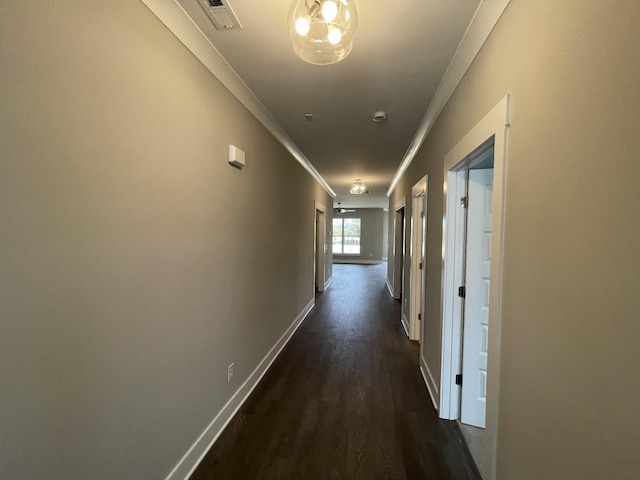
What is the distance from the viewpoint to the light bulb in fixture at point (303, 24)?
3.96 ft

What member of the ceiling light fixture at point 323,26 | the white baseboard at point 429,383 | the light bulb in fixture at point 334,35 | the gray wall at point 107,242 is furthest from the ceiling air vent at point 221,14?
the white baseboard at point 429,383

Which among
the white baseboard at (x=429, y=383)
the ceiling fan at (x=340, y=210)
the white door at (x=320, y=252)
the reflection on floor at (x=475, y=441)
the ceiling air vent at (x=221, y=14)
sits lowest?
Result: the reflection on floor at (x=475, y=441)

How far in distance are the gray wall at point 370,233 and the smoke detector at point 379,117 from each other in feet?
34.2

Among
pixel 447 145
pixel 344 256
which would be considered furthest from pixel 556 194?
pixel 344 256

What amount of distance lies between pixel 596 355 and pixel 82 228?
1594 mm

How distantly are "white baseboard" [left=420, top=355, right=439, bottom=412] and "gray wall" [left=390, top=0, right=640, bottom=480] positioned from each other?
46.6 inches

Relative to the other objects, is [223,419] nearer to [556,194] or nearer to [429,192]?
[556,194]

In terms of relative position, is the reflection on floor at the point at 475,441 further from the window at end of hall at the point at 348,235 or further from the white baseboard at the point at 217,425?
the window at end of hall at the point at 348,235

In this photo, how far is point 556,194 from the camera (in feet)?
2.93

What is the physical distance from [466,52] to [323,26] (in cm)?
92

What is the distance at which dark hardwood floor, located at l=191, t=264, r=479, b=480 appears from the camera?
1742 millimetres

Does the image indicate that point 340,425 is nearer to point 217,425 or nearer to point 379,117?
point 217,425

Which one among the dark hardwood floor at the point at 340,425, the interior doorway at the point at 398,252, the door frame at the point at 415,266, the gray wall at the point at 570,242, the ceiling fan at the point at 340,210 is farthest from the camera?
the ceiling fan at the point at 340,210

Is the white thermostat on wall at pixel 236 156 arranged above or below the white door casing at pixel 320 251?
above
